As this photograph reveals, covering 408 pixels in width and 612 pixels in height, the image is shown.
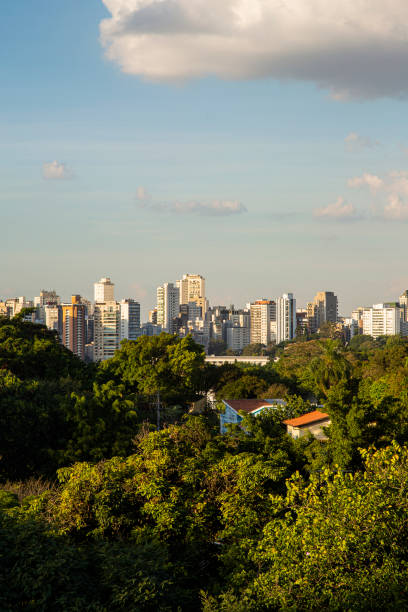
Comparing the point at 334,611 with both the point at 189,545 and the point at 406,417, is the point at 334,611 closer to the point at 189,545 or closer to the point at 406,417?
the point at 189,545

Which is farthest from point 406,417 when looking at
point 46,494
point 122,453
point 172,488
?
point 46,494

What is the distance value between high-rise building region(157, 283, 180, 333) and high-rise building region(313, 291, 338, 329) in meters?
31.4

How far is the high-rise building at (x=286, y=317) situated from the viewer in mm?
143500

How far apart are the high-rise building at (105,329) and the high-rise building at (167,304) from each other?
111 feet

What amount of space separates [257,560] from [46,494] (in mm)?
4082

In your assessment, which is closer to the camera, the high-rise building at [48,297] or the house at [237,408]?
the house at [237,408]

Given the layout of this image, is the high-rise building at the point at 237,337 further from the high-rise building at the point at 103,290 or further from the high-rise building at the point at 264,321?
the high-rise building at the point at 103,290

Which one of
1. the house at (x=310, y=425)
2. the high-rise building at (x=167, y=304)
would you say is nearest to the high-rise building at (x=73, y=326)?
the high-rise building at (x=167, y=304)

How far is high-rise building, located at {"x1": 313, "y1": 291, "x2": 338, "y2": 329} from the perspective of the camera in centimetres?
15200

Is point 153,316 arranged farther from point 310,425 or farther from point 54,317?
point 310,425

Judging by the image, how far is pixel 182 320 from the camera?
14725cm

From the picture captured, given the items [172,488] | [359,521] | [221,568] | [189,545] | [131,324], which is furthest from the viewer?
[131,324]

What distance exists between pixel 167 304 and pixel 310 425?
12870 centimetres

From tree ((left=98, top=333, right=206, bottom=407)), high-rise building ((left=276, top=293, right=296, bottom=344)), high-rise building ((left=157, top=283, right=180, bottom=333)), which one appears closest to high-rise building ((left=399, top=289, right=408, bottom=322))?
high-rise building ((left=276, top=293, right=296, bottom=344))
